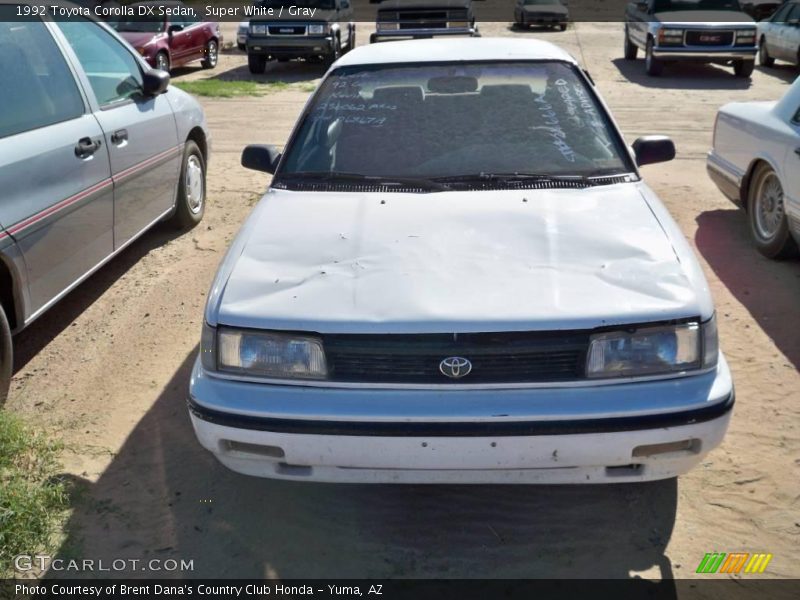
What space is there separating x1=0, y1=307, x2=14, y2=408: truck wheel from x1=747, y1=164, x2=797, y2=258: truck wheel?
4.73 metres

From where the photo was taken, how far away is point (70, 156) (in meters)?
4.41

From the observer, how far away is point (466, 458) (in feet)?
8.71

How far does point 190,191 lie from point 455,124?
10.7 feet

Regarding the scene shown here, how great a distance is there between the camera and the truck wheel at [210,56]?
18.2 meters

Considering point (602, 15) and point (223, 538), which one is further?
point (602, 15)

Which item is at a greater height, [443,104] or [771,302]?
[443,104]

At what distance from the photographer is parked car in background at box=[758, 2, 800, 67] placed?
15820mm

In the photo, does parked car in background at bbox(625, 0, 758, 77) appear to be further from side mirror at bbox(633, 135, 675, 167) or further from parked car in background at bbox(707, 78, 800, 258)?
side mirror at bbox(633, 135, 675, 167)

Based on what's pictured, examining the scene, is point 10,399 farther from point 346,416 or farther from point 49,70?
point 346,416

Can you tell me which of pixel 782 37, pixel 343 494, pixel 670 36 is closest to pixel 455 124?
pixel 343 494

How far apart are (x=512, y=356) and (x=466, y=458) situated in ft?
1.17

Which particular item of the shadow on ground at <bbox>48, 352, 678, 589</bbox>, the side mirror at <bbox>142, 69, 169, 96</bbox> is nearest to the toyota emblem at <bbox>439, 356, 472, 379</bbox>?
the shadow on ground at <bbox>48, 352, 678, 589</bbox>

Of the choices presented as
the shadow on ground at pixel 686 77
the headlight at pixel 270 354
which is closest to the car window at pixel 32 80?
the headlight at pixel 270 354

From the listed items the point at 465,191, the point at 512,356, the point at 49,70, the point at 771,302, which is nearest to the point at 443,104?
the point at 465,191
